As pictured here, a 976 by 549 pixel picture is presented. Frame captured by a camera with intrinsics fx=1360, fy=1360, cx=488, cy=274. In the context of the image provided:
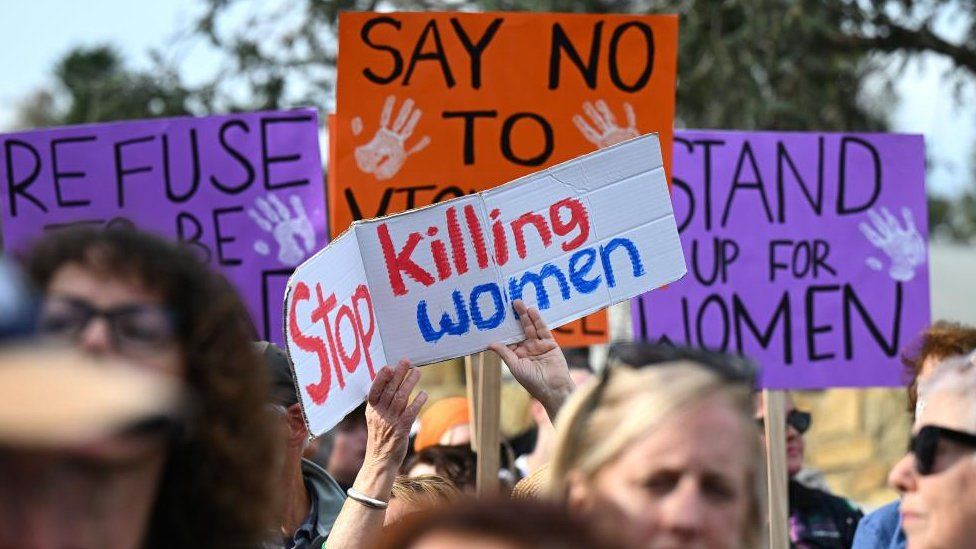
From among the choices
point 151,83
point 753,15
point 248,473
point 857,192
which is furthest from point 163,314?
point 151,83

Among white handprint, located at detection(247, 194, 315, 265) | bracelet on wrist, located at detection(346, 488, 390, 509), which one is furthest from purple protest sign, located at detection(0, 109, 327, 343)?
bracelet on wrist, located at detection(346, 488, 390, 509)

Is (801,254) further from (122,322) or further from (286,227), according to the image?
(122,322)

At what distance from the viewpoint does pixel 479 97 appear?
13.8 ft

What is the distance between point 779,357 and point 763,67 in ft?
16.3

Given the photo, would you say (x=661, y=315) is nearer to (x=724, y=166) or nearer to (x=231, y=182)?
(x=724, y=166)

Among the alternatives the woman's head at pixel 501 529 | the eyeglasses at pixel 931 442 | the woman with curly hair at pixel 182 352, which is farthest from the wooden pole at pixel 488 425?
the woman's head at pixel 501 529

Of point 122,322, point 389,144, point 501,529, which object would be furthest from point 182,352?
point 389,144

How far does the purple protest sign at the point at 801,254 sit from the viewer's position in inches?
180

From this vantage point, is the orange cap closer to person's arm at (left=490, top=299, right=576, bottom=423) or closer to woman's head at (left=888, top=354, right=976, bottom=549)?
person's arm at (left=490, top=299, right=576, bottom=423)

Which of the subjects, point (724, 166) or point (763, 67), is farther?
point (763, 67)

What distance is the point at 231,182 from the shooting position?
4680mm

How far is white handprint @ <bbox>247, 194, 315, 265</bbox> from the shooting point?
4.54 metres

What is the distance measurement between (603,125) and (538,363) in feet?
5.19

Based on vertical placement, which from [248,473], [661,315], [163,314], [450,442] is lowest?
[450,442]
